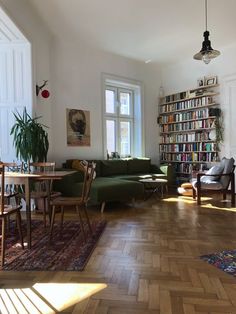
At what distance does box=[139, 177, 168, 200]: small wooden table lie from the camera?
5535 mm

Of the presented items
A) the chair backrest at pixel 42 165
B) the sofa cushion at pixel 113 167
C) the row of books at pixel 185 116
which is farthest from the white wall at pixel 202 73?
the chair backrest at pixel 42 165

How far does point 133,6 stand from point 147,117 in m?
3.43

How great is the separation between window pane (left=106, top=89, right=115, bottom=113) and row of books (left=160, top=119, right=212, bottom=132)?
1.57 meters

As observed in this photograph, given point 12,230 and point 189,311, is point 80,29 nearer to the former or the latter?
point 12,230

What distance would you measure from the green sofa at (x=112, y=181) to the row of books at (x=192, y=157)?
714 millimetres

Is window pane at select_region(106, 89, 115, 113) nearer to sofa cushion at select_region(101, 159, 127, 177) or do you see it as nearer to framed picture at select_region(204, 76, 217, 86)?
sofa cushion at select_region(101, 159, 127, 177)

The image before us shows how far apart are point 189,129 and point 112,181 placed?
2867 millimetres

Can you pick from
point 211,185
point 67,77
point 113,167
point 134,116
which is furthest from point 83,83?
point 211,185

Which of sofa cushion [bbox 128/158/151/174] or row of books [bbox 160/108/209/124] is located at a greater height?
row of books [bbox 160/108/209/124]

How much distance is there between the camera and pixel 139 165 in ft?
22.1

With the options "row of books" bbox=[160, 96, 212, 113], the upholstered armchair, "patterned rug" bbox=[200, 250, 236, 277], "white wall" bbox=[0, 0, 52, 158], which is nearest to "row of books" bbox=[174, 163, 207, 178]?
the upholstered armchair

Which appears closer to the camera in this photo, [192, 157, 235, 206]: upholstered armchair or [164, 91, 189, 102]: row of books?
[192, 157, 235, 206]: upholstered armchair

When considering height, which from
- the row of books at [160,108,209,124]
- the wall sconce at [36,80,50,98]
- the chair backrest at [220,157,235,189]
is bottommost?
the chair backrest at [220,157,235,189]

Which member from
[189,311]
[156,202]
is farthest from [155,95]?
[189,311]
